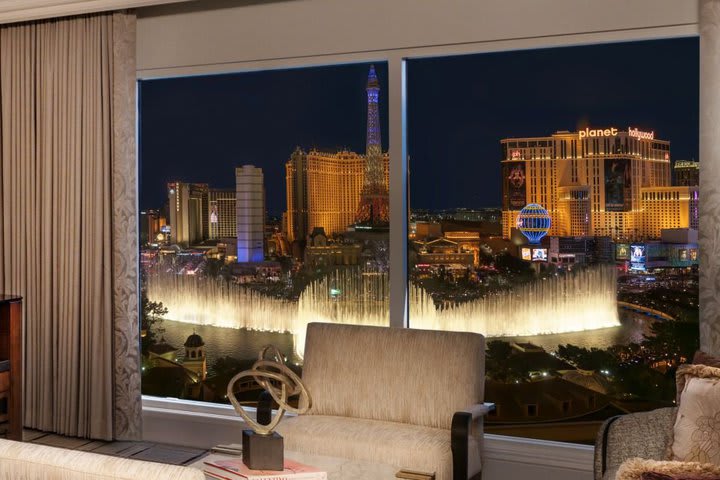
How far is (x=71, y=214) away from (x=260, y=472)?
9.30 ft

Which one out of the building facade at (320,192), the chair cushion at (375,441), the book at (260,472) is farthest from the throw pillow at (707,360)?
the building facade at (320,192)

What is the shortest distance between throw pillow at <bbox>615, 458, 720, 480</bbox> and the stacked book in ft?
2.94

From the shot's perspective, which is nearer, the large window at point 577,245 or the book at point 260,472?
the book at point 260,472

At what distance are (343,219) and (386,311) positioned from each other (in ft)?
2.54

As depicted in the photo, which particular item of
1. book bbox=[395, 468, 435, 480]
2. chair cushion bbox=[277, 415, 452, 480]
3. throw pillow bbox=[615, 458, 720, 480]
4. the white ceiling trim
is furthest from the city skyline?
throw pillow bbox=[615, 458, 720, 480]

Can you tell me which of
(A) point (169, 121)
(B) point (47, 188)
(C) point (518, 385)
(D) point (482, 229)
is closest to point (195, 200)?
(A) point (169, 121)

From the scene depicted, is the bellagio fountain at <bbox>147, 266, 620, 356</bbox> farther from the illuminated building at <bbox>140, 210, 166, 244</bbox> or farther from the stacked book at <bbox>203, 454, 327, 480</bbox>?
the stacked book at <bbox>203, 454, 327, 480</bbox>

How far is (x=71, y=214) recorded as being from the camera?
4.85 metres

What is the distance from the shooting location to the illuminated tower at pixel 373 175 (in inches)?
191

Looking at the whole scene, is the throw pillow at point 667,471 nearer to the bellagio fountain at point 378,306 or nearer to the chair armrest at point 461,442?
the chair armrest at point 461,442

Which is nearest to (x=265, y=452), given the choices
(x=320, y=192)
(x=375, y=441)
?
(x=375, y=441)

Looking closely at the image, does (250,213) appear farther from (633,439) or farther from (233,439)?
(633,439)

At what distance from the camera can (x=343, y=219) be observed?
5316 millimetres

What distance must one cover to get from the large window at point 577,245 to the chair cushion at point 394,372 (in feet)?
2.80
